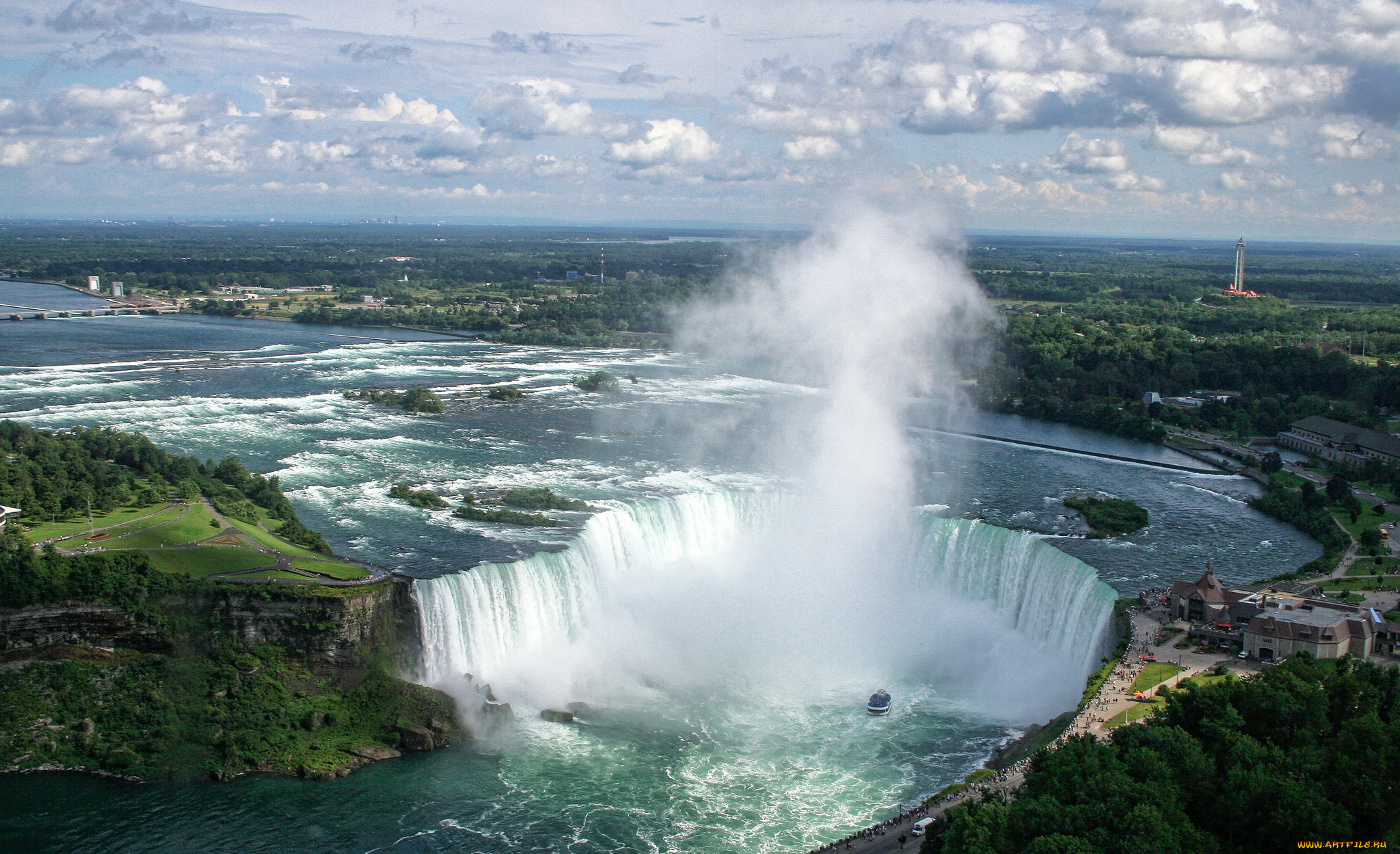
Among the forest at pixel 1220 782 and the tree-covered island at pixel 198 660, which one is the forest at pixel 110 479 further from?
the forest at pixel 1220 782

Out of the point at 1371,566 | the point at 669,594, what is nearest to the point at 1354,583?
the point at 1371,566

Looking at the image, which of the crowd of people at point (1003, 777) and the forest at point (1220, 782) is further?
the crowd of people at point (1003, 777)

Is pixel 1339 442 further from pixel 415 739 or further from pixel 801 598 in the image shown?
pixel 415 739

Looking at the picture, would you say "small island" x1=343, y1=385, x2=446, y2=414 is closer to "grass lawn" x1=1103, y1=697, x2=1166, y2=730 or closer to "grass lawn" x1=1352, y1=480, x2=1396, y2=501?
"grass lawn" x1=1103, y1=697, x2=1166, y2=730

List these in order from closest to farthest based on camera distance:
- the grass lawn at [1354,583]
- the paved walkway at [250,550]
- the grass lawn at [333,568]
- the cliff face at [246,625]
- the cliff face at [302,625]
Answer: the cliff face at [246,625], the cliff face at [302,625], the paved walkway at [250,550], the grass lawn at [333,568], the grass lawn at [1354,583]

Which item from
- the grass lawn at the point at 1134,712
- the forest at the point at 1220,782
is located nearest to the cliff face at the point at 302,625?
the forest at the point at 1220,782

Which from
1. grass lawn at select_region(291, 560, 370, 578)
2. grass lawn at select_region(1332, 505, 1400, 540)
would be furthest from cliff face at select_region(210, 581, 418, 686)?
grass lawn at select_region(1332, 505, 1400, 540)
